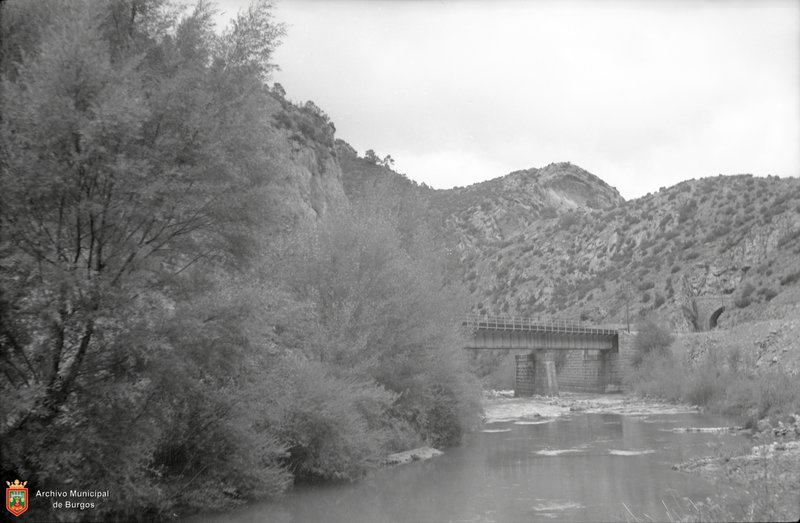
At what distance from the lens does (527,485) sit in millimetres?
18859

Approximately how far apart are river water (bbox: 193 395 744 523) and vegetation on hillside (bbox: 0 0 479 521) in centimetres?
124

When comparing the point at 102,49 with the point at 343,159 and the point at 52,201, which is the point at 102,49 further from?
the point at 343,159

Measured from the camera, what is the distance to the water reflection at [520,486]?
1549cm

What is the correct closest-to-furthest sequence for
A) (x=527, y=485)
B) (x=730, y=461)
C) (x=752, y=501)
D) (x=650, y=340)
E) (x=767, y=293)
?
(x=752, y=501)
(x=527, y=485)
(x=730, y=461)
(x=650, y=340)
(x=767, y=293)

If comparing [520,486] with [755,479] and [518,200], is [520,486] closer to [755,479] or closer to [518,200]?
[755,479]

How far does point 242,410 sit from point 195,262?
3580 millimetres

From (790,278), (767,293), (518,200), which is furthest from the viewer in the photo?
(518,200)

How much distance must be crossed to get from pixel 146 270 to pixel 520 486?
1198 cm

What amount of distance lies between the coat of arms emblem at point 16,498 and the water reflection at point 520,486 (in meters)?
4.34

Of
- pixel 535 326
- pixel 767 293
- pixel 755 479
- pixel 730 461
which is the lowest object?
pixel 730 461

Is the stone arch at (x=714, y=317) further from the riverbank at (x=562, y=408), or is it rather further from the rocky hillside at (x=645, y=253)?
the riverbank at (x=562, y=408)

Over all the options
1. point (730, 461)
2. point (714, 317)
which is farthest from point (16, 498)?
point (714, 317)

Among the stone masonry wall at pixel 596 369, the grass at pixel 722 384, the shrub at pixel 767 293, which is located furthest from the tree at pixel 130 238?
the shrub at pixel 767 293

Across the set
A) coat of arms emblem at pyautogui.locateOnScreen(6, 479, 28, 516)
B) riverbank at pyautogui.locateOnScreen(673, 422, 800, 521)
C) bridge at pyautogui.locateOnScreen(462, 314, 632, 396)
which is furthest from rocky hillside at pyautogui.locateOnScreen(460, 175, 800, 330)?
coat of arms emblem at pyautogui.locateOnScreen(6, 479, 28, 516)
